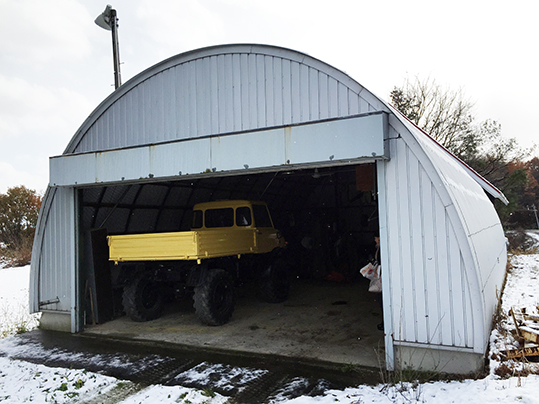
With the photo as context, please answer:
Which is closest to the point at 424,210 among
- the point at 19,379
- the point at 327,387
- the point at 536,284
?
the point at 327,387

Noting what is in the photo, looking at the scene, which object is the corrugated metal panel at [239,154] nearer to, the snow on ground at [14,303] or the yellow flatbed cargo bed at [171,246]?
the yellow flatbed cargo bed at [171,246]

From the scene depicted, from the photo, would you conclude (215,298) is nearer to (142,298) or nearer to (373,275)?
(142,298)

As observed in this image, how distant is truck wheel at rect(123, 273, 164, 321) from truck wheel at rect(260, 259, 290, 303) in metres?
2.27

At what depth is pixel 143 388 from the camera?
4793mm

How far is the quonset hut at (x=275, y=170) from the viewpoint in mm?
4672

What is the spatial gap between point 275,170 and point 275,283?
13.4 ft

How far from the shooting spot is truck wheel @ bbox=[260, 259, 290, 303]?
9000mm

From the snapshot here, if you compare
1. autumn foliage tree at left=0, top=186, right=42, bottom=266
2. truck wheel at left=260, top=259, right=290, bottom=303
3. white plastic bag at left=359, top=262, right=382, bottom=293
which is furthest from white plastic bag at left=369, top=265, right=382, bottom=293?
autumn foliage tree at left=0, top=186, right=42, bottom=266

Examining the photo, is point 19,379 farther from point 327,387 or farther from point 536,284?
point 536,284

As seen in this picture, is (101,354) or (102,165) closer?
(101,354)

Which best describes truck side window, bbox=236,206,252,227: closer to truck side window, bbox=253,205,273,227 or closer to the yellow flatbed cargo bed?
truck side window, bbox=253,205,273,227

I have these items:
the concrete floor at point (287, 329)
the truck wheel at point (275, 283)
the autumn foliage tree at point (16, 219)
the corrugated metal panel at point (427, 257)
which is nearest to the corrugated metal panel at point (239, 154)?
the corrugated metal panel at point (427, 257)

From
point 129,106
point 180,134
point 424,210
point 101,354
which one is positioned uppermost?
point 129,106

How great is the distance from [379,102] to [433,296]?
241 cm
